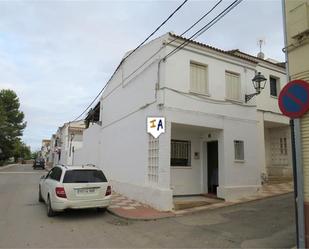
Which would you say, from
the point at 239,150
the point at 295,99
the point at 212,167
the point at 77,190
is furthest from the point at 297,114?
the point at 212,167

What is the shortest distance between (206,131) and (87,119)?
16.4 meters

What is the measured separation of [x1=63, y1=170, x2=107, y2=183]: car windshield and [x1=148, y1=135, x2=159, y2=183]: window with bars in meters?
2.06

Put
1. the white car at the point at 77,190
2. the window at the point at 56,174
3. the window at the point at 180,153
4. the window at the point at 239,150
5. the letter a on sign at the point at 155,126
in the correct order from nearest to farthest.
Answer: the white car at the point at 77,190
the window at the point at 56,174
the letter a on sign at the point at 155,126
the window at the point at 180,153
the window at the point at 239,150

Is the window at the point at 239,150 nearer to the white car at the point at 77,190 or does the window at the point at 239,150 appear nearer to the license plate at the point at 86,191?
the white car at the point at 77,190

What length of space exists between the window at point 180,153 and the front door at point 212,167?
3.22 feet

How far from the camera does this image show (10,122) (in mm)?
54312

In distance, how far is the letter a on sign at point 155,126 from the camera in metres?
12.0

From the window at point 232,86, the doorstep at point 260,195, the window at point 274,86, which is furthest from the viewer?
the window at point 274,86

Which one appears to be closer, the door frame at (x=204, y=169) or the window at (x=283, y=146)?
the door frame at (x=204, y=169)

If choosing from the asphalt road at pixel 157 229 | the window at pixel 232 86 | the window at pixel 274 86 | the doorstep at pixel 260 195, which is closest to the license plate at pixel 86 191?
the asphalt road at pixel 157 229

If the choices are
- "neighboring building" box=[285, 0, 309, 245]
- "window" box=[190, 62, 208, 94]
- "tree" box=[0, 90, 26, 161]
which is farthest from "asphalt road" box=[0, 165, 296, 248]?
"tree" box=[0, 90, 26, 161]

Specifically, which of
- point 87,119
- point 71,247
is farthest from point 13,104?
point 71,247

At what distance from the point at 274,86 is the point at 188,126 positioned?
25.7 ft

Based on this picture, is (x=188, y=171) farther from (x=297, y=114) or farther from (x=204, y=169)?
(x=297, y=114)
